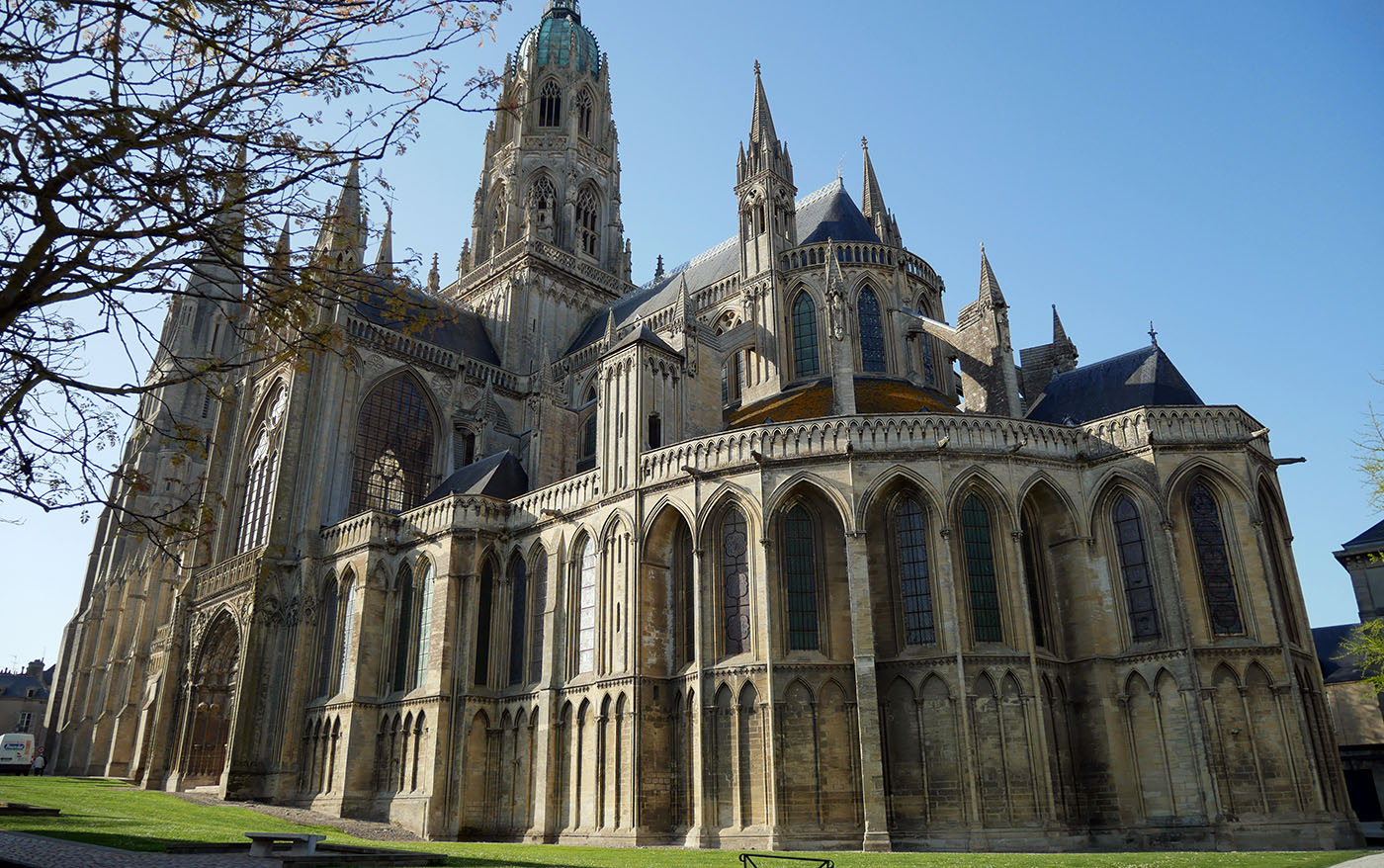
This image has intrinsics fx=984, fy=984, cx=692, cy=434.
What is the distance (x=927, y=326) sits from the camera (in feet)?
96.4

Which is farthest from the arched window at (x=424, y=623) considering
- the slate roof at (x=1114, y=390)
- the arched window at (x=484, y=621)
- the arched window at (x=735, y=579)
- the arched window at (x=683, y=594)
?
the slate roof at (x=1114, y=390)

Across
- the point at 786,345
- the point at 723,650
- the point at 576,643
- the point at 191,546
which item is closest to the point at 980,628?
the point at 723,650

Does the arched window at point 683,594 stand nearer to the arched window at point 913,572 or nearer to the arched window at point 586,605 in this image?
the arched window at point 586,605

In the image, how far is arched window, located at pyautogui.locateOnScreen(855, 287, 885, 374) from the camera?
30.3 meters

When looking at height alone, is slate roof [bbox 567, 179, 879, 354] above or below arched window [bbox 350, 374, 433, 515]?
above

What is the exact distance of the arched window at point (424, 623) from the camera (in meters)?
27.2

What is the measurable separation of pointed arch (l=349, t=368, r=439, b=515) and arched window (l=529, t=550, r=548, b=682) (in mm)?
8320

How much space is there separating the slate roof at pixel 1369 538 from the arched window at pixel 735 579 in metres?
26.0

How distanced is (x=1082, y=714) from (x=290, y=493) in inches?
953

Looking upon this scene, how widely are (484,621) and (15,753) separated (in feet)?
105

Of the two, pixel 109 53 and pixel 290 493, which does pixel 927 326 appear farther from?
pixel 109 53

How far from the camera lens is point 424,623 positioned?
27.9m

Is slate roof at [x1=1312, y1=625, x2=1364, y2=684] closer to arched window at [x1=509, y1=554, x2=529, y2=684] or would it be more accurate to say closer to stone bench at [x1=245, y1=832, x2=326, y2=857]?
arched window at [x1=509, y1=554, x2=529, y2=684]

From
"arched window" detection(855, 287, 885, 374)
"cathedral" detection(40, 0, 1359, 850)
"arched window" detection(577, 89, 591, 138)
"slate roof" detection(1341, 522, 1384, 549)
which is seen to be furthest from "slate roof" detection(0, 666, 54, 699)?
"slate roof" detection(1341, 522, 1384, 549)
